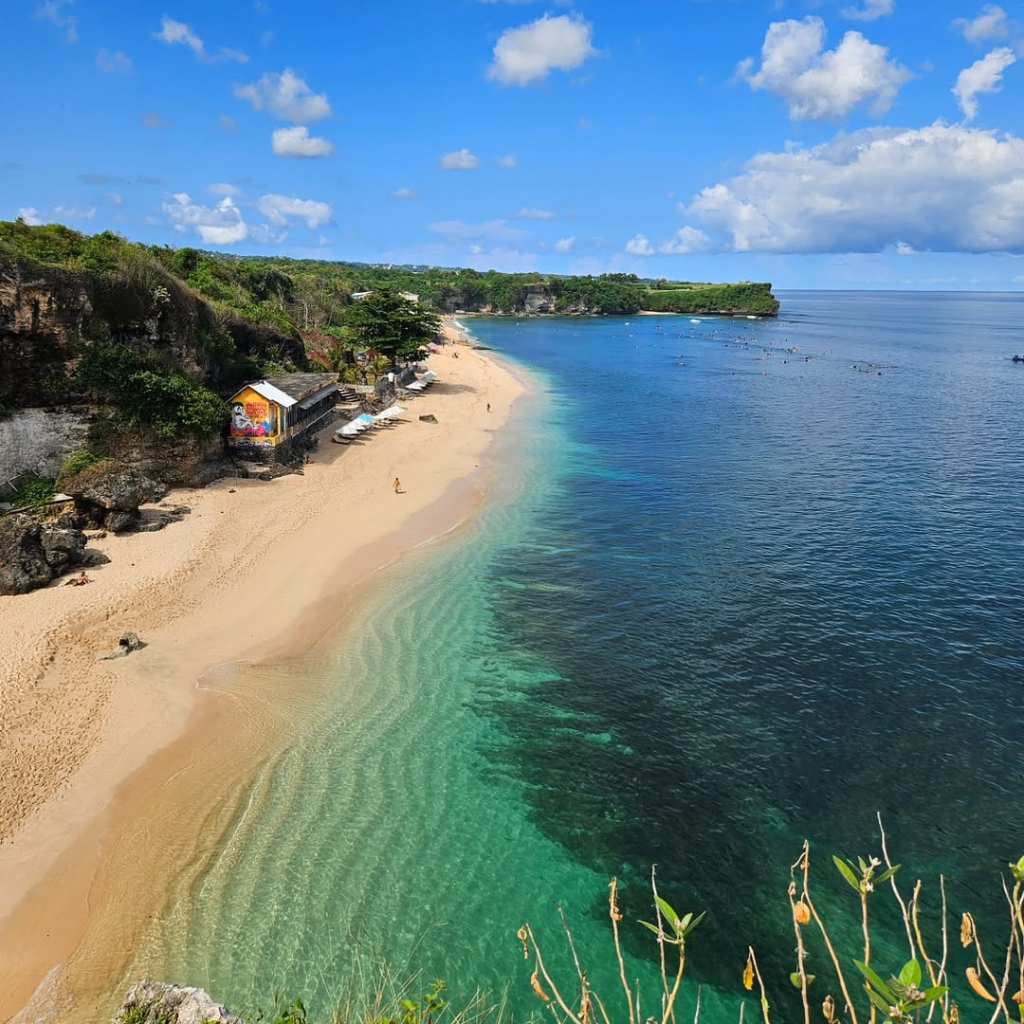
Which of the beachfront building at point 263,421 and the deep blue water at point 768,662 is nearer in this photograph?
the deep blue water at point 768,662

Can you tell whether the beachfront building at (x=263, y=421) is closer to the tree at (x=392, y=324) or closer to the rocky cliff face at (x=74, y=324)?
the rocky cliff face at (x=74, y=324)

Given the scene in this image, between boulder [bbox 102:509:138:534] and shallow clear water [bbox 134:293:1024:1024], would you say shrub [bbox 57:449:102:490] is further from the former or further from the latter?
shallow clear water [bbox 134:293:1024:1024]

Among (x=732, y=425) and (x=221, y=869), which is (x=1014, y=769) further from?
(x=732, y=425)

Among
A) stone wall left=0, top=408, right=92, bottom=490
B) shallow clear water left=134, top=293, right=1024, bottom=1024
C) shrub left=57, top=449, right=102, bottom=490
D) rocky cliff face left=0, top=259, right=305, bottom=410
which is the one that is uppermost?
rocky cliff face left=0, top=259, right=305, bottom=410

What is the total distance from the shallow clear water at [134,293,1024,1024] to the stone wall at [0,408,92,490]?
703 inches

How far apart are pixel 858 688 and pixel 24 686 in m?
26.2

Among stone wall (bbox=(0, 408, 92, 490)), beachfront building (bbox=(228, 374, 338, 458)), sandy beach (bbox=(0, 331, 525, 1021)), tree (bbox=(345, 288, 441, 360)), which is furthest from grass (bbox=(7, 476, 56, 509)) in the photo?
tree (bbox=(345, 288, 441, 360))

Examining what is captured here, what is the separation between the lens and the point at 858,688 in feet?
78.2

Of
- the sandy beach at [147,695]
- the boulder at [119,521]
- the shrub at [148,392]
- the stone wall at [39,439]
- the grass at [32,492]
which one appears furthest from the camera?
the shrub at [148,392]

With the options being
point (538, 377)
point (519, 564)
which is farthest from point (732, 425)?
point (519, 564)

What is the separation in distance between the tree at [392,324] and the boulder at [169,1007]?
6727cm

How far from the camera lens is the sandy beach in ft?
51.1

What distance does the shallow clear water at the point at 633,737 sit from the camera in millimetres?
15766

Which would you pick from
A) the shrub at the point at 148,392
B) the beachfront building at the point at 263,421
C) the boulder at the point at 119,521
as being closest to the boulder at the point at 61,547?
the boulder at the point at 119,521
